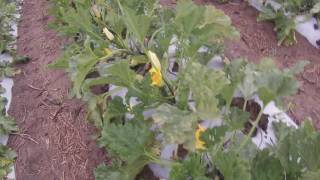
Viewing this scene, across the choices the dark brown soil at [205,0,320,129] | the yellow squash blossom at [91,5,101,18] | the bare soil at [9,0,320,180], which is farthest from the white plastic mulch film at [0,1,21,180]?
the dark brown soil at [205,0,320,129]

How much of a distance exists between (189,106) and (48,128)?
4.61ft

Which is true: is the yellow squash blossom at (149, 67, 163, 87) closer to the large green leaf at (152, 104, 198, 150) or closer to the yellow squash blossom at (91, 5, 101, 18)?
the large green leaf at (152, 104, 198, 150)

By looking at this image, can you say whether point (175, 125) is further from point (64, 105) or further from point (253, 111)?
point (64, 105)

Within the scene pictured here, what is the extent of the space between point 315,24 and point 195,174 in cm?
212

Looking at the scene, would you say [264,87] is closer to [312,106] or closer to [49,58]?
[312,106]

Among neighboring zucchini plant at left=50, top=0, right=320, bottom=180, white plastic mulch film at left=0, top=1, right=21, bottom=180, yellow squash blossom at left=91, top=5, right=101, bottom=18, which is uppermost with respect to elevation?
neighboring zucchini plant at left=50, top=0, right=320, bottom=180

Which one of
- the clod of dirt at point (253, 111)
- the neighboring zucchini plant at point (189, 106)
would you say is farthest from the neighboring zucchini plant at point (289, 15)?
the clod of dirt at point (253, 111)

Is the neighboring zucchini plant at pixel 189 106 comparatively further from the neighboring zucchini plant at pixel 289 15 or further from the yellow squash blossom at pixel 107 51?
the neighboring zucchini plant at pixel 289 15

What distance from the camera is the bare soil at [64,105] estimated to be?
9.47ft

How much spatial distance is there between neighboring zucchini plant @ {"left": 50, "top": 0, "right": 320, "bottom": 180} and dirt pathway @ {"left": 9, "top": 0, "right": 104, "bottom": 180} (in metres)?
0.32

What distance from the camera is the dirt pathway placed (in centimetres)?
289

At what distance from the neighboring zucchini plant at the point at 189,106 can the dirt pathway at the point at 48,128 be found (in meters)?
0.32

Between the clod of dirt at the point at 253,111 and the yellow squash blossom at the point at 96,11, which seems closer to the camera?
the clod of dirt at the point at 253,111

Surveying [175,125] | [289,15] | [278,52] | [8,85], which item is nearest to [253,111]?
[175,125]
